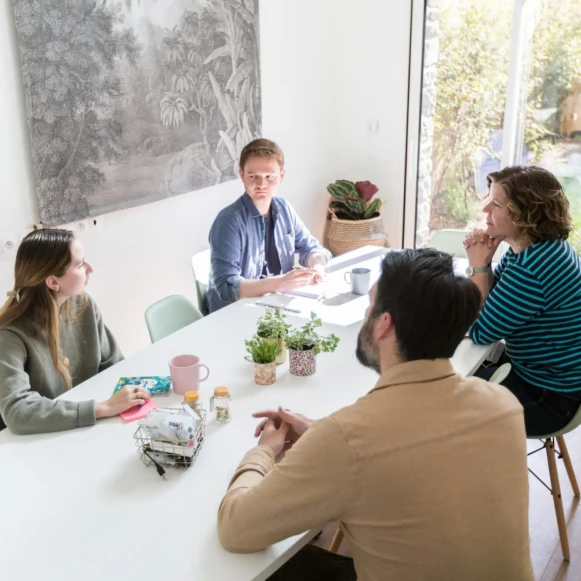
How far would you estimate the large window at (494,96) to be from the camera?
13.4 feet

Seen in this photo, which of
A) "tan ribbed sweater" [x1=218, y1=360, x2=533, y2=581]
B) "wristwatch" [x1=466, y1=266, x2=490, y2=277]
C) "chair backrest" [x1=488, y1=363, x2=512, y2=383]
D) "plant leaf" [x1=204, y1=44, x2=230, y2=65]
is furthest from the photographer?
"plant leaf" [x1=204, y1=44, x2=230, y2=65]

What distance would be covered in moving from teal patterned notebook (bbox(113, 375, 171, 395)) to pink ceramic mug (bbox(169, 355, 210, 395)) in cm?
2

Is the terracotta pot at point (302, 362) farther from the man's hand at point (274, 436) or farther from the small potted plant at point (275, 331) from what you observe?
the man's hand at point (274, 436)

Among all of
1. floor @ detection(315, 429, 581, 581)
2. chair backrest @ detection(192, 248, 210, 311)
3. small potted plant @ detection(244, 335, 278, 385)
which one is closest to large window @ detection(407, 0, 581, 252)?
floor @ detection(315, 429, 581, 581)

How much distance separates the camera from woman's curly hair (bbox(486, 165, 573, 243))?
2.17m

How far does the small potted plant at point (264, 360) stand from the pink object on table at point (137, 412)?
0.30 m

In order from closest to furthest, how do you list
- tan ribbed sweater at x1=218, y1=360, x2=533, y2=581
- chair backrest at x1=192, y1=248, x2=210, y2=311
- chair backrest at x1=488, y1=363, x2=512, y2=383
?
tan ribbed sweater at x1=218, y1=360, x2=533, y2=581
chair backrest at x1=488, y1=363, x2=512, y2=383
chair backrest at x1=192, y1=248, x2=210, y2=311

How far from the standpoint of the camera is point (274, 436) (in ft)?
4.97

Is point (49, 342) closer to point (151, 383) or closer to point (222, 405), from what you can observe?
→ point (151, 383)

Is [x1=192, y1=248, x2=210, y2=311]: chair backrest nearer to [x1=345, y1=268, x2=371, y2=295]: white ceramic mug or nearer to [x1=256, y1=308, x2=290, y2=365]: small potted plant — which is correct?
[x1=345, y1=268, x2=371, y2=295]: white ceramic mug

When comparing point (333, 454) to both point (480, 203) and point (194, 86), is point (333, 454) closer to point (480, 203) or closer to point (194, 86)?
point (194, 86)

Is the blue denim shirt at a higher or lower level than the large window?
lower

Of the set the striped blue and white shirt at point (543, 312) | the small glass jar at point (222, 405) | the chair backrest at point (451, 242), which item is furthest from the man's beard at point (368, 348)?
the chair backrest at point (451, 242)

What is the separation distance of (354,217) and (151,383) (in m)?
2.91
